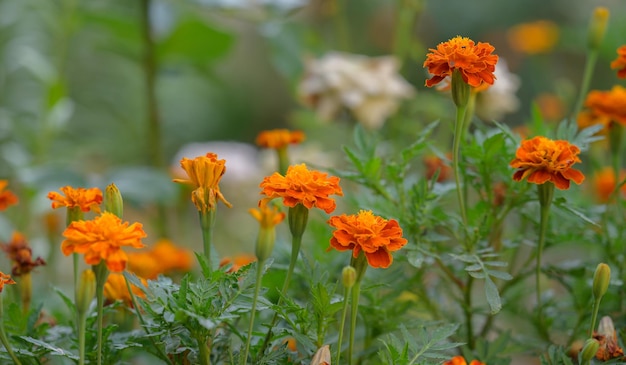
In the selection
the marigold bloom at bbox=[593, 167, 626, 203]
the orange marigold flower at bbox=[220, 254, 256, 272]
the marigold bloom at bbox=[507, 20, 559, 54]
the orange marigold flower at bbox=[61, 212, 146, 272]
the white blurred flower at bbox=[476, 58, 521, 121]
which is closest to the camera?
the orange marigold flower at bbox=[61, 212, 146, 272]

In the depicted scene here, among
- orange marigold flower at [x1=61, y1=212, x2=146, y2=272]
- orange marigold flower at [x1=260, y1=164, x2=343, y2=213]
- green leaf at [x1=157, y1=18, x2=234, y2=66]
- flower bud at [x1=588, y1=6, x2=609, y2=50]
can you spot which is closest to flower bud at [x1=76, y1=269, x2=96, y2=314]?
orange marigold flower at [x1=61, y1=212, x2=146, y2=272]

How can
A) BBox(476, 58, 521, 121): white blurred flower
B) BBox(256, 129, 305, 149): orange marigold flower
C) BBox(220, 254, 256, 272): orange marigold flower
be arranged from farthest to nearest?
BBox(476, 58, 521, 121): white blurred flower, BBox(256, 129, 305, 149): orange marigold flower, BBox(220, 254, 256, 272): orange marigold flower

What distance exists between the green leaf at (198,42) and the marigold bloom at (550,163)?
761mm

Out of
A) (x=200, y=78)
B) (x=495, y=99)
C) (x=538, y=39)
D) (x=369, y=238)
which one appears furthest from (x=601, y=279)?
(x=200, y=78)

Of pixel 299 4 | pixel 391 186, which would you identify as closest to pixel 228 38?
pixel 299 4

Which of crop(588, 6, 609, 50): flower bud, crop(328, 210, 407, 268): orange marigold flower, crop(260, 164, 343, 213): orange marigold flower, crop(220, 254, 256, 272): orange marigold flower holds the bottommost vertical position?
crop(220, 254, 256, 272): orange marigold flower

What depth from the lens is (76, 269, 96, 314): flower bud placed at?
0.41 meters

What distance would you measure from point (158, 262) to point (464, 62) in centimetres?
42

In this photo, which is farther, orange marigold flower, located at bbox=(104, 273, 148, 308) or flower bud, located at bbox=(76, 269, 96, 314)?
orange marigold flower, located at bbox=(104, 273, 148, 308)

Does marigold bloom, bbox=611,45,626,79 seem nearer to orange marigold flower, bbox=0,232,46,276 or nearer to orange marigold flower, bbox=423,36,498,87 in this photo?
orange marigold flower, bbox=423,36,498,87

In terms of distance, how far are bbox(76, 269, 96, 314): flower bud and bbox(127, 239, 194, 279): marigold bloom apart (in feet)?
0.98

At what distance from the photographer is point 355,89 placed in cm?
106

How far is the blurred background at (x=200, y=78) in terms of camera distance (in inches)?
42.3

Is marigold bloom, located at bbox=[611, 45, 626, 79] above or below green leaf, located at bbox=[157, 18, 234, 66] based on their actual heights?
above
